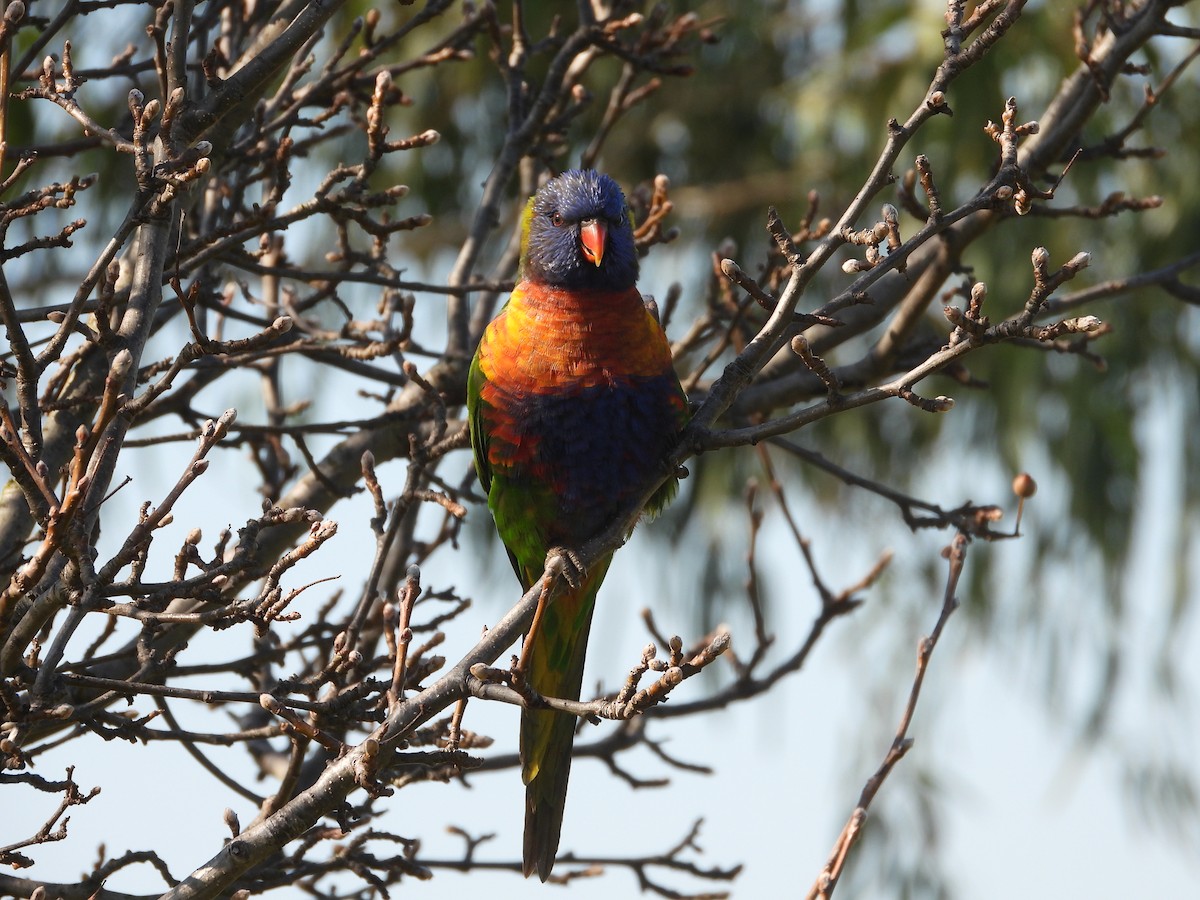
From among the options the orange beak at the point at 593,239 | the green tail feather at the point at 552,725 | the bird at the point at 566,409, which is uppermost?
the orange beak at the point at 593,239

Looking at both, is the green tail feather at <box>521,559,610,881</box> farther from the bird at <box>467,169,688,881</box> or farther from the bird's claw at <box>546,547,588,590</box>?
the bird's claw at <box>546,547,588,590</box>

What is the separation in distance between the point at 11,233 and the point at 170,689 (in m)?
3.71

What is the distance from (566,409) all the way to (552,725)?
0.80 meters

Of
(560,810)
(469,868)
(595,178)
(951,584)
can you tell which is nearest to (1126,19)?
(595,178)

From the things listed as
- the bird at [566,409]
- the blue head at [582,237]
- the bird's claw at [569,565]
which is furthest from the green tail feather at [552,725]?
the blue head at [582,237]

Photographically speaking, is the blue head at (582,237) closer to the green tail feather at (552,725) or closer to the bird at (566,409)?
the bird at (566,409)

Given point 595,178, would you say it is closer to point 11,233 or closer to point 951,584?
point 951,584

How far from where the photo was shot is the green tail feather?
3.04m

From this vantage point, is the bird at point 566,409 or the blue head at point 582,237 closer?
the bird at point 566,409

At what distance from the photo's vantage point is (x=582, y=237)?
3318 mm

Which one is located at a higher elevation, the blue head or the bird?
the blue head

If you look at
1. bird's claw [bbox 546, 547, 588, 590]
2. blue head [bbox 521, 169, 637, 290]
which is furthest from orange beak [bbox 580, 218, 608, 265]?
bird's claw [bbox 546, 547, 588, 590]

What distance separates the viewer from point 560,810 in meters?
3.11

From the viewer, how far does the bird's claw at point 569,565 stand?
2936 millimetres
